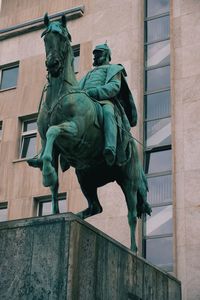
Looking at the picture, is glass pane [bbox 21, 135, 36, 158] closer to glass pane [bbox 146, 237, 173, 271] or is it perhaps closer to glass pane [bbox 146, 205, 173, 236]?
glass pane [bbox 146, 205, 173, 236]

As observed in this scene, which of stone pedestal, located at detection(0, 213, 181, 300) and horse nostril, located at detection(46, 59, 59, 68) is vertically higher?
horse nostril, located at detection(46, 59, 59, 68)

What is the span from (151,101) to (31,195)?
5.04m

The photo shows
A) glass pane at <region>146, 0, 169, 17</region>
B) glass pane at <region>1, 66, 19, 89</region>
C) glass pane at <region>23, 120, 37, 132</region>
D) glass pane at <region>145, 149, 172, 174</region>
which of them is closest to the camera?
glass pane at <region>145, 149, 172, 174</region>

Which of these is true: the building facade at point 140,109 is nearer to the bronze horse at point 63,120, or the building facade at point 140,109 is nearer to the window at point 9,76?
the window at point 9,76

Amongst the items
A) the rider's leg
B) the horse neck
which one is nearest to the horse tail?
the rider's leg

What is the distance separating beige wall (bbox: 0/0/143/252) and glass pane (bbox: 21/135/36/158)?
28 centimetres

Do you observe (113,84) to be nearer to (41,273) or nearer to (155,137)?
(41,273)

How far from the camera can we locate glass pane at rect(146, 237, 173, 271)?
725 inches

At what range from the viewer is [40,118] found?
9508mm

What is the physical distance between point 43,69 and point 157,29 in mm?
4507

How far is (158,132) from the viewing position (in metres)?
20.5

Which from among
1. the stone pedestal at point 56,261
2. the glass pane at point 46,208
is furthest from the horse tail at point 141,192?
the glass pane at point 46,208

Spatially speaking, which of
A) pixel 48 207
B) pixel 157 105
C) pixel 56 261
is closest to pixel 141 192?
pixel 56 261

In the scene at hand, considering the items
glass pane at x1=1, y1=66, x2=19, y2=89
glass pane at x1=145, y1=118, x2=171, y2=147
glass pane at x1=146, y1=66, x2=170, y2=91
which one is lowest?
glass pane at x1=145, y1=118, x2=171, y2=147
